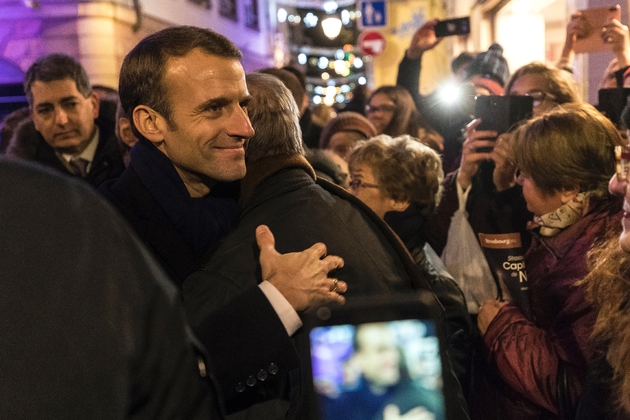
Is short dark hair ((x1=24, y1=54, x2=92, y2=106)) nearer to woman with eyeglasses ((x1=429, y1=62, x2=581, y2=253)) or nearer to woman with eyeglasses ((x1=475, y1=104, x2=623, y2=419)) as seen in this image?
woman with eyeglasses ((x1=429, y1=62, x2=581, y2=253))

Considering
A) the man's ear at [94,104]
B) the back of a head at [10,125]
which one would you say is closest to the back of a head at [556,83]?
the man's ear at [94,104]

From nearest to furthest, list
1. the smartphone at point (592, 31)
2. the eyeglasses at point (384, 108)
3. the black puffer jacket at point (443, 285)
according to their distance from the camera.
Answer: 1. the black puffer jacket at point (443, 285)
2. the smartphone at point (592, 31)
3. the eyeglasses at point (384, 108)

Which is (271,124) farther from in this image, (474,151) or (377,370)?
(474,151)

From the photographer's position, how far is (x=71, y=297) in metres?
0.94

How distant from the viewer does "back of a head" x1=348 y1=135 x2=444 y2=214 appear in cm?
341

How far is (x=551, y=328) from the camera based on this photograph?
8.59 feet

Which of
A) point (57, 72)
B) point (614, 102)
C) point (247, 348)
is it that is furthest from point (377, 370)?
point (57, 72)

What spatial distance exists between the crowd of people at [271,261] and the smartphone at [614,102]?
0.12 feet

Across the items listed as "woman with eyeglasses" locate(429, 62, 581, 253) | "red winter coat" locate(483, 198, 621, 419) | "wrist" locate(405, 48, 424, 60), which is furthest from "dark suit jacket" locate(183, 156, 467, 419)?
"wrist" locate(405, 48, 424, 60)

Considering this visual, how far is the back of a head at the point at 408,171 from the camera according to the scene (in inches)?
134

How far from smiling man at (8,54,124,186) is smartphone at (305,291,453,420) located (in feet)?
11.1

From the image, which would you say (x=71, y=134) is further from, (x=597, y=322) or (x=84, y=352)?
(x=84, y=352)

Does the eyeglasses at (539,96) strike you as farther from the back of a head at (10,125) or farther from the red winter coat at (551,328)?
the back of a head at (10,125)

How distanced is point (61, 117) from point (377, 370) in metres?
3.65
